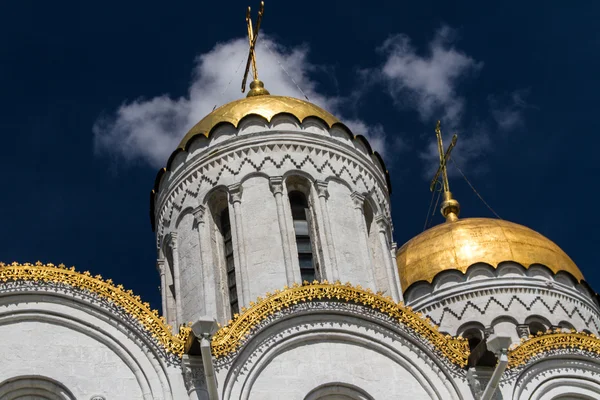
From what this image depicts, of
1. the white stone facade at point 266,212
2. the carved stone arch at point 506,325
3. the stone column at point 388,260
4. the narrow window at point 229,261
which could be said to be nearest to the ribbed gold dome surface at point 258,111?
the white stone facade at point 266,212

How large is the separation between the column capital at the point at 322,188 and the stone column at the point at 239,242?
1269mm

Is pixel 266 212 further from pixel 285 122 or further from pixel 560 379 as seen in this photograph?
pixel 560 379

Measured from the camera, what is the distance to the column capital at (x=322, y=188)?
2094 centimetres

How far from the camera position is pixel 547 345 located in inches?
727

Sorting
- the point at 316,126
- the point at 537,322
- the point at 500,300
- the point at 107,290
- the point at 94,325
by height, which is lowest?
the point at 94,325

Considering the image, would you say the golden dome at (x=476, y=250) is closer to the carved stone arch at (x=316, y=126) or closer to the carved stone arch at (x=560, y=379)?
the carved stone arch at (x=316, y=126)

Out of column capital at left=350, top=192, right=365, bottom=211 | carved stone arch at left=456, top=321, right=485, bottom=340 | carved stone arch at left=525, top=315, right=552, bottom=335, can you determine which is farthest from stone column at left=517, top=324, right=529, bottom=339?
column capital at left=350, top=192, right=365, bottom=211

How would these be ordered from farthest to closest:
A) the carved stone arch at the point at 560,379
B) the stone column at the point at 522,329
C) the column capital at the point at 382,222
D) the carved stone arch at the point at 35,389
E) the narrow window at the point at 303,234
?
the stone column at the point at 522,329 → the column capital at the point at 382,222 → the narrow window at the point at 303,234 → the carved stone arch at the point at 560,379 → the carved stone arch at the point at 35,389

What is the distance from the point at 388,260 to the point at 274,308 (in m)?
3.86

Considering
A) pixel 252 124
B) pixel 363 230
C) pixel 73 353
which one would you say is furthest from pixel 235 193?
pixel 73 353

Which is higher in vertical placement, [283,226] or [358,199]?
[358,199]

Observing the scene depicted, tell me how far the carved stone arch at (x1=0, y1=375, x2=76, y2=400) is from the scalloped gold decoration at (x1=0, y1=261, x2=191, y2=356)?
4.63 ft

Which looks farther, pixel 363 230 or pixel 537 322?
pixel 537 322

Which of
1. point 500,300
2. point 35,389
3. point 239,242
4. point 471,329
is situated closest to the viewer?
point 35,389
